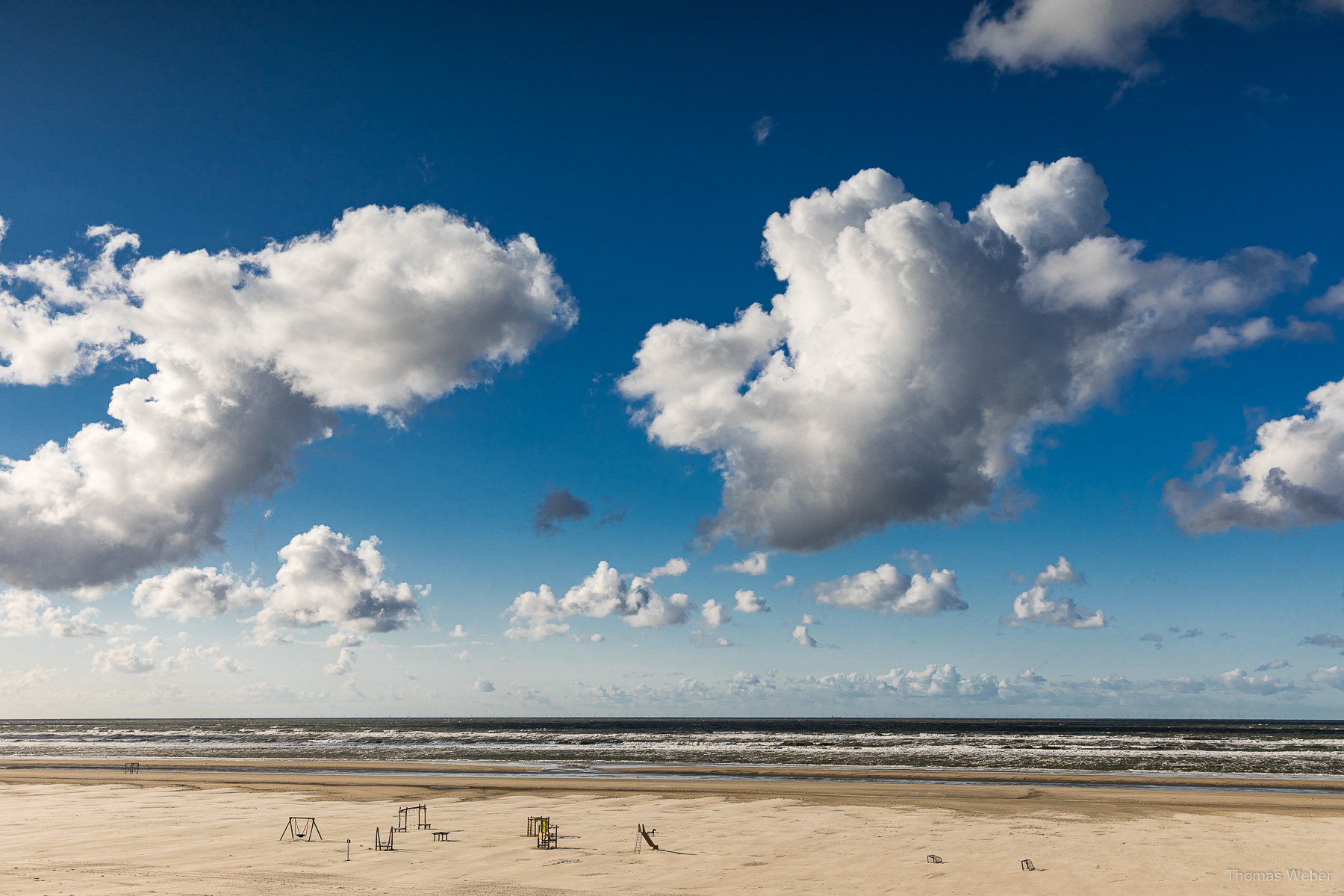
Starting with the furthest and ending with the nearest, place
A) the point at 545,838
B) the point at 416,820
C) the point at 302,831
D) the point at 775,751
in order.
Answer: the point at 775,751 < the point at 416,820 < the point at 302,831 < the point at 545,838

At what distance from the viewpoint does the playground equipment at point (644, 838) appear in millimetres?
25720

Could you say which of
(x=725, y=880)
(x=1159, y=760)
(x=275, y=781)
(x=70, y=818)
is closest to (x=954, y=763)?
(x=1159, y=760)

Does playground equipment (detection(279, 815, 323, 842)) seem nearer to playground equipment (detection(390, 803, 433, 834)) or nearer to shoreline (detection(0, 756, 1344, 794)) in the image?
playground equipment (detection(390, 803, 433, 834))

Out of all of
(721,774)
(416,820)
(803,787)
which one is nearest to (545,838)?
(416,820)

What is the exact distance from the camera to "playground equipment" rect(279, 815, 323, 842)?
91.4 ft

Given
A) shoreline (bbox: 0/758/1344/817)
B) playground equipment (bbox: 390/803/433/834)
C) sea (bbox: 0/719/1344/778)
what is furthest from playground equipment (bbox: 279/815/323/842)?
sea (bbox: 0/719/1344/778)

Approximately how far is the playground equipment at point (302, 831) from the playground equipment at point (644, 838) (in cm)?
1216

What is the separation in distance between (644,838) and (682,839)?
146cm

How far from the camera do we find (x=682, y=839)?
27.8 metres

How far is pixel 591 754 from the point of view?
6656 cm

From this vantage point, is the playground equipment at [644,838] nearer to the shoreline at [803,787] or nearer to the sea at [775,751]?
the shoreline at [803,787]

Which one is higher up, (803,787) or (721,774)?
(803,787)

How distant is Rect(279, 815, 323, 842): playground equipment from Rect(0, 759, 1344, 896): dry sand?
64 cm

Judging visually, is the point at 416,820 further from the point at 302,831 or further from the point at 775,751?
the point at 775,751
